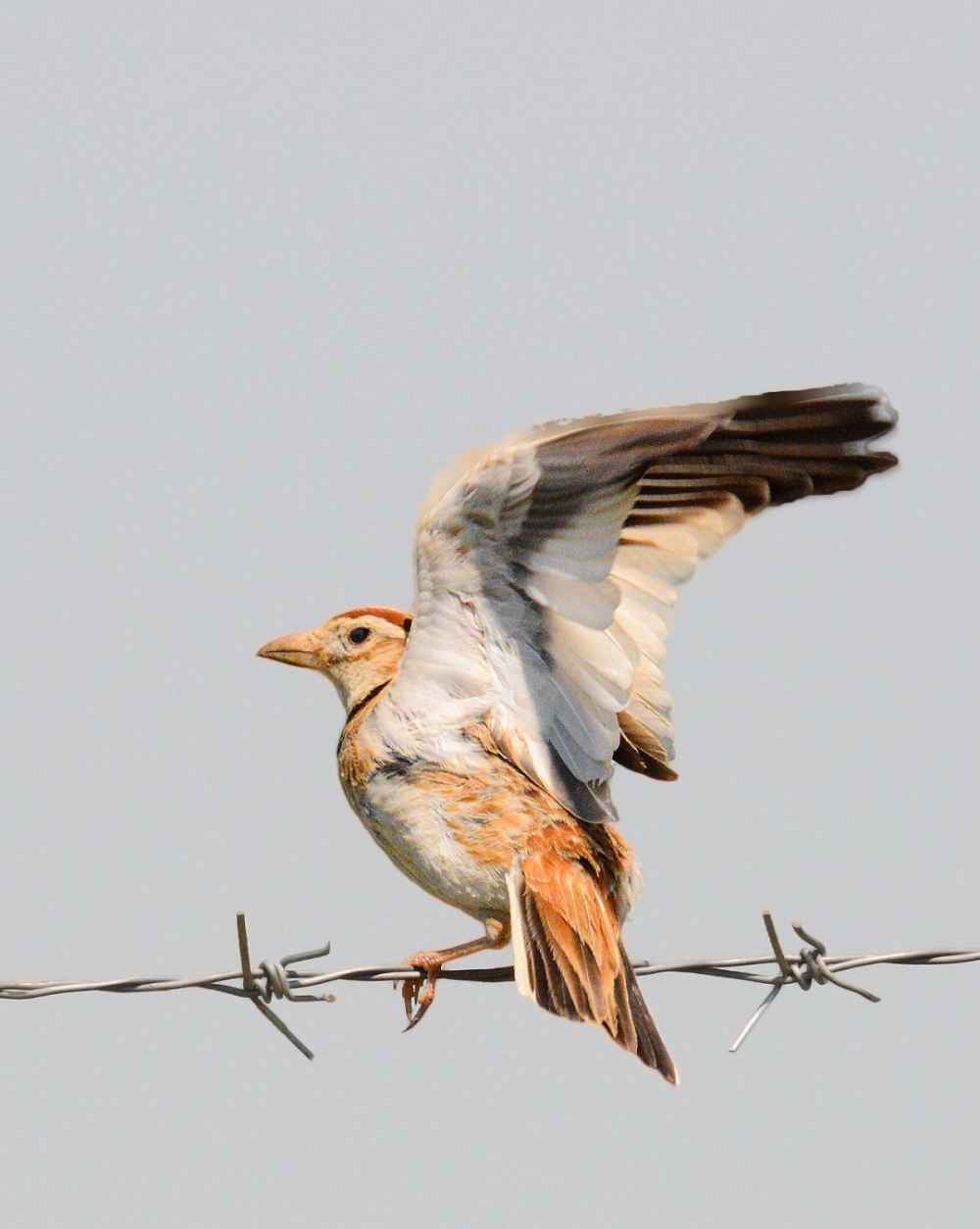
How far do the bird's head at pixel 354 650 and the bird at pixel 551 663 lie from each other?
234 mm

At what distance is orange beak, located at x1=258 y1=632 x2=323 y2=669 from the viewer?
6.42 m

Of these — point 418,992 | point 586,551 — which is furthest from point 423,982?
point 586,551

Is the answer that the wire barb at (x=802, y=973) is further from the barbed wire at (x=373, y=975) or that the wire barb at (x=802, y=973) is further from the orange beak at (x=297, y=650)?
the orange beak at (x=297, y=650)

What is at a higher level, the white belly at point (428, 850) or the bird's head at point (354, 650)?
the bird's head at point (354, 650)

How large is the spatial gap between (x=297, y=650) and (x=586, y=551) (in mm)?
1283

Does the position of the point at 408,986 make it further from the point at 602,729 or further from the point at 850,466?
the point at 850,466

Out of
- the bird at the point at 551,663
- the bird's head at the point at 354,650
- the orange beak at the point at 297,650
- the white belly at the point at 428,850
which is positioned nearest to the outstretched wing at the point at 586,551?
the bird at the point at 551,663

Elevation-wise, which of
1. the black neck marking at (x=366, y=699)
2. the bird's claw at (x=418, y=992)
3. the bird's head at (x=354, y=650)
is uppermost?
the bird's head at (x=354, y=650)

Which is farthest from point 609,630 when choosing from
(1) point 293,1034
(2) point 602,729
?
(1) point 293,1034

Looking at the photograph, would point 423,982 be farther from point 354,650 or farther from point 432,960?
point 354,650

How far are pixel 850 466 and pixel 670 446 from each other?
2.70 ft

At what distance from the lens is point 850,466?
6.07 m

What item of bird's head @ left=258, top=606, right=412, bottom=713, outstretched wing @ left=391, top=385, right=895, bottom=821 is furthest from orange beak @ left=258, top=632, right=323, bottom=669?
outstretched wing @ left=391, top=385, right=895, bottom=821

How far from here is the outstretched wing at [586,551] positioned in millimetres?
5621
